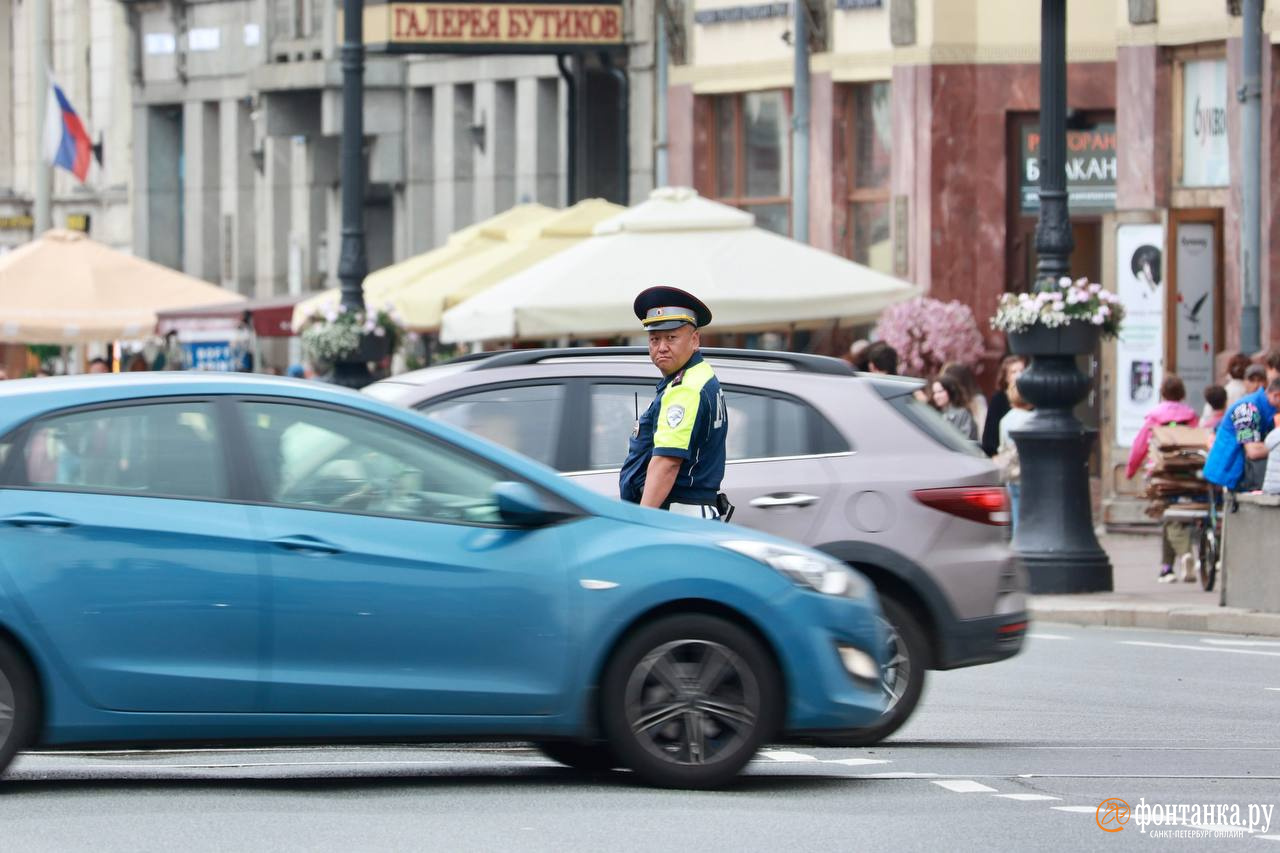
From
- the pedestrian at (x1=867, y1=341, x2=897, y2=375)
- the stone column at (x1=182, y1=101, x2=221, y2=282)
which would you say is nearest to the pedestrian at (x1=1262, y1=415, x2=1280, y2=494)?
the pedestrian at (x1=867, y1=341, x2=897, y2=375)

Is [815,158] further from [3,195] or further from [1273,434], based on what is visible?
[3,195]

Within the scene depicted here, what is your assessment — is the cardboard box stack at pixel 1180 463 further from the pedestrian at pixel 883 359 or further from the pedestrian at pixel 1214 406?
the pedestrian at pixel 883 359

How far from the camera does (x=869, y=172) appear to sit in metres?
32.7

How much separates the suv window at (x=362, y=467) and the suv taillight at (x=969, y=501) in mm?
2751

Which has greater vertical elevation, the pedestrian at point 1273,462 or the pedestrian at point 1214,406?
the pedestrian at point 1214,406

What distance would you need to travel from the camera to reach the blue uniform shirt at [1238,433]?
19000mm

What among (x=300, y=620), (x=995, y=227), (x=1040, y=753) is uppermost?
(x=995, y=227)

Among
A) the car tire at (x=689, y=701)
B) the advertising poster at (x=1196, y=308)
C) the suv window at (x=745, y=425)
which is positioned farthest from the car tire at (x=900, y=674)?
the advertising poster at (x=1196, y=308)

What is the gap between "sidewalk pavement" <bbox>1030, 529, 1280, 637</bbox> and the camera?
18.1 m

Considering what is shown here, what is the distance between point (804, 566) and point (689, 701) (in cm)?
61

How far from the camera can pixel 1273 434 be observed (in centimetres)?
1852

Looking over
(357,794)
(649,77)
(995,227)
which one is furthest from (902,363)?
(357,794)

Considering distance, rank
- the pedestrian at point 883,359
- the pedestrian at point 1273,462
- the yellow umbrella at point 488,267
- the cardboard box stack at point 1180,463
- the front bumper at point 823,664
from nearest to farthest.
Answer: the front bumper at point 823,664
the pedestrian at point 1273,462
the cardboard box stack at point 1180,463
the pedestrian at point 883,359
the yellow umbrella at point 488,267

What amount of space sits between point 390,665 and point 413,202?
3375 centimetres
